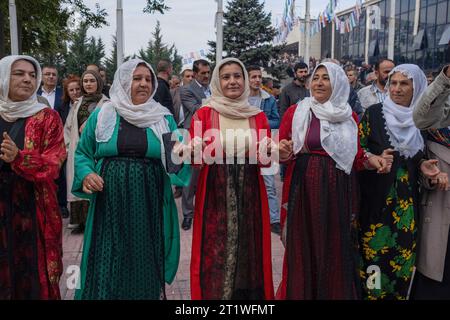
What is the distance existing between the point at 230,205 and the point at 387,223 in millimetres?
1097

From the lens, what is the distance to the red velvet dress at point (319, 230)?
3.07 meters

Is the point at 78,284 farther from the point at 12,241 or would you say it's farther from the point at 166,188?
the point at 166,188

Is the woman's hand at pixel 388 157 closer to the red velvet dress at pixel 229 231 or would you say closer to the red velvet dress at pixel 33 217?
the red velvet dress at pixel 229 231

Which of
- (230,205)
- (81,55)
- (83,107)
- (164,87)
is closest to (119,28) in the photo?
(164,87)

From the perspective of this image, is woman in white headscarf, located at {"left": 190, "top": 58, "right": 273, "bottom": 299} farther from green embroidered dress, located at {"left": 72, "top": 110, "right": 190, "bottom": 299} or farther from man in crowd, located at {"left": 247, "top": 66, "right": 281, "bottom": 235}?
man in crowd, located at {"left": 247, "top": 66, "right": 281, "bottom": 235}

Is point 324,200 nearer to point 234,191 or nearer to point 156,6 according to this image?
point 234,191

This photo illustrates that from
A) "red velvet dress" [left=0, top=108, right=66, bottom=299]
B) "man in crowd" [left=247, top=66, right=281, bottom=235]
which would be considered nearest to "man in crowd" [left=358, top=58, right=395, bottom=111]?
"man in crowd" [left=247, top=66, right=281, bottom=235]

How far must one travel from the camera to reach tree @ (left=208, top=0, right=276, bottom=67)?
23797 millimetres

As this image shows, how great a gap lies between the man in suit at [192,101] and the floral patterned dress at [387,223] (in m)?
2.62

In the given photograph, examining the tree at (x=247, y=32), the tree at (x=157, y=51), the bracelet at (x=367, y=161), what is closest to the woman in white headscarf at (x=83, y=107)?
the bracelet at (x=367, y=161)

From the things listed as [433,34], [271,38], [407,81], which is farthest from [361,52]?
[407,81]

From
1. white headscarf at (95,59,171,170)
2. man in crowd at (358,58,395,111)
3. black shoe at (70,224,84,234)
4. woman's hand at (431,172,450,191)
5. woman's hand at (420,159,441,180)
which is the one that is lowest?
black shoe at (70,224,84,234)

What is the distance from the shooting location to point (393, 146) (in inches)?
124

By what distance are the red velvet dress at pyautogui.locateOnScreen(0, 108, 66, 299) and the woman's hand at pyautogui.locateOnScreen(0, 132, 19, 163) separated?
114mm
